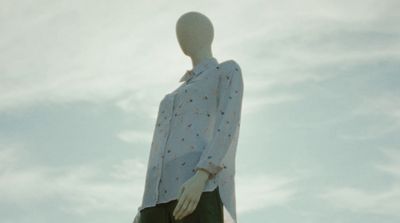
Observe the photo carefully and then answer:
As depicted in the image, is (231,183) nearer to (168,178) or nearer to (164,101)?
(168,178)

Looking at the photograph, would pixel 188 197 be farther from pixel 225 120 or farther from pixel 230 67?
pixel 230 67

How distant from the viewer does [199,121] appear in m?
5.32

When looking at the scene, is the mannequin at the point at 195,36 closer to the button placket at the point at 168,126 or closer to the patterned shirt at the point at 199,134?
the patterned shirt at the point at 199,134

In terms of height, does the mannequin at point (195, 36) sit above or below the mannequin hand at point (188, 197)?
above

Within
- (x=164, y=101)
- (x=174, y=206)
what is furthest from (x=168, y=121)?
(x=174, y=206)

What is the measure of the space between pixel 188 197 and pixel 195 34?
4.49 ft

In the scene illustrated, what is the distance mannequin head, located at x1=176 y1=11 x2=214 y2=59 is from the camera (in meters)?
5.62

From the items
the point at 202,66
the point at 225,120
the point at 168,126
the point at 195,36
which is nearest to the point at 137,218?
the point at 168,126

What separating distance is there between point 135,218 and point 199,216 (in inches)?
22.9

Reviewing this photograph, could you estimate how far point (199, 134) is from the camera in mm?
5250

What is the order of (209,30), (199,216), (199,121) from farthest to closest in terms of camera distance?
(209,30) → (199,121) → (199,216)

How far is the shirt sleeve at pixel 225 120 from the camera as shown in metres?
4.94

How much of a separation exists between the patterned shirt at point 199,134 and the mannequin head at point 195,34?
10 cm

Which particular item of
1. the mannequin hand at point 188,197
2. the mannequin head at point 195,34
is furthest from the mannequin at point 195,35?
the mannequin hand at point 188,197
